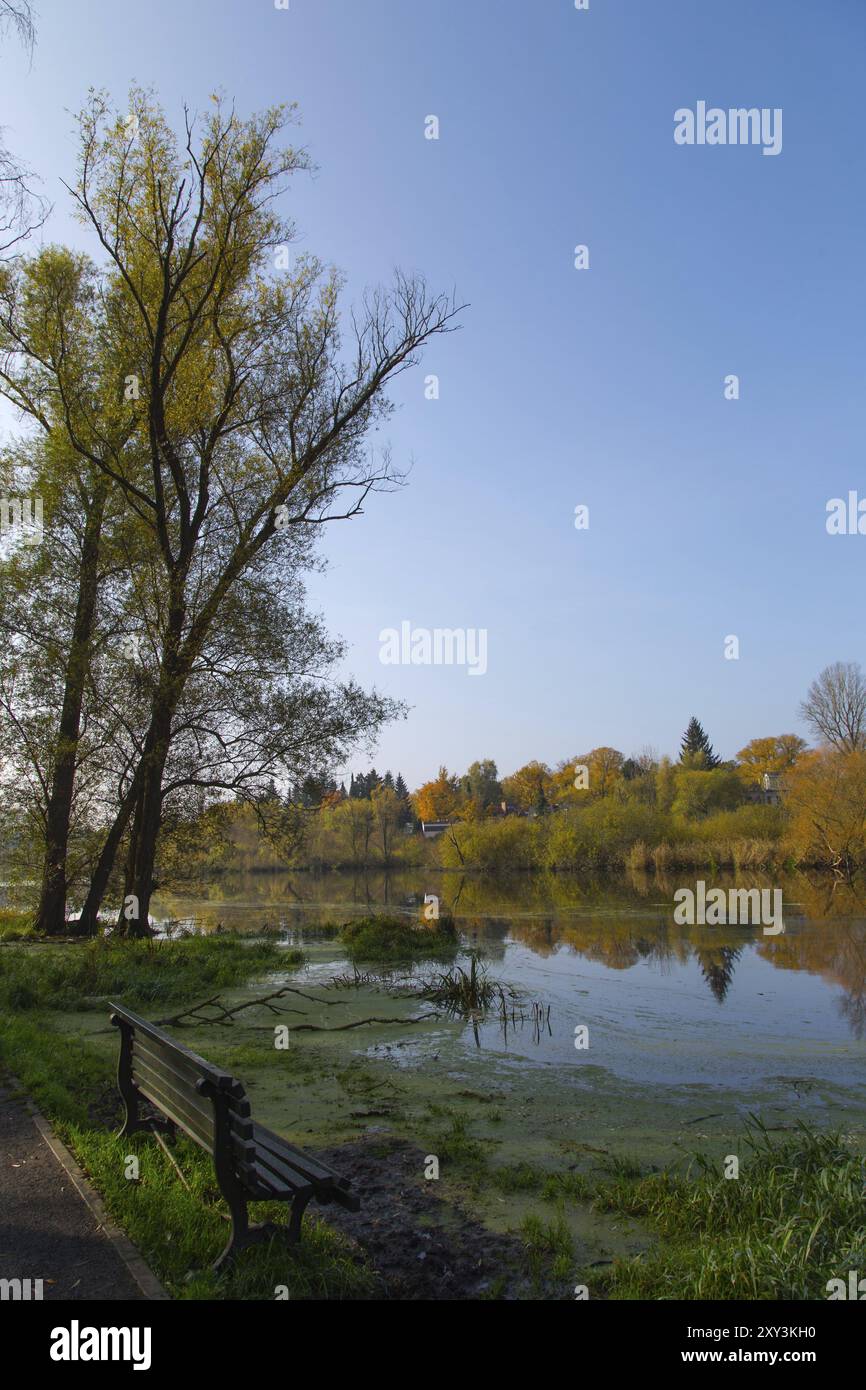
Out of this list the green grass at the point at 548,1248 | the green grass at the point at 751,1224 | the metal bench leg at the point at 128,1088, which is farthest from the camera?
the metal bench leg at the point at 128,1088

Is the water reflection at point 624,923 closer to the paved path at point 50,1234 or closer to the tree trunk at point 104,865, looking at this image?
the tree trunk at point 104,865

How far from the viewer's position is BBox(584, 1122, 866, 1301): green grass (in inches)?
157

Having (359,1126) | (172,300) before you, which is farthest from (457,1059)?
(172,300)

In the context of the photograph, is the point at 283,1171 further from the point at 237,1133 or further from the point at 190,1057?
the point at 190,1057

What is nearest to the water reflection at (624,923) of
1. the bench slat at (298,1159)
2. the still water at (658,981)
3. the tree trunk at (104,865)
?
the still water at (658,981)

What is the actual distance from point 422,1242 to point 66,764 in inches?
636

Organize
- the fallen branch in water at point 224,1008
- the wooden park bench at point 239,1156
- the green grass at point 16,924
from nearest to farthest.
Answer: the wooden park bench at point 239,1156
the fallen branch in water at point 224,1008
the green grass at point 16,924

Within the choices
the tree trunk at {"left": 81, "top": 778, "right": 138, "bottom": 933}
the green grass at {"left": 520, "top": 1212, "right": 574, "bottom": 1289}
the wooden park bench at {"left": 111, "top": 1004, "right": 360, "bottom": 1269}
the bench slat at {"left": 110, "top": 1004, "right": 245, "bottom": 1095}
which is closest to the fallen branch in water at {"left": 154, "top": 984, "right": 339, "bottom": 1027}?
the bench slat at {"left": 110, "top": 1004, "right": 245, "bottom": 1095}

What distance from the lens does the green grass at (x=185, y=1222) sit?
13.3ft

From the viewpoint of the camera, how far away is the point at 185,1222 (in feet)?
15.2

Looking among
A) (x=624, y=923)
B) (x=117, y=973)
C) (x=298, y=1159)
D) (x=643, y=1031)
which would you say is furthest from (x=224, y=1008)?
(x=624, y=923)

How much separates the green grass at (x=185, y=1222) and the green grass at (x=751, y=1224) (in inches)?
55.3
